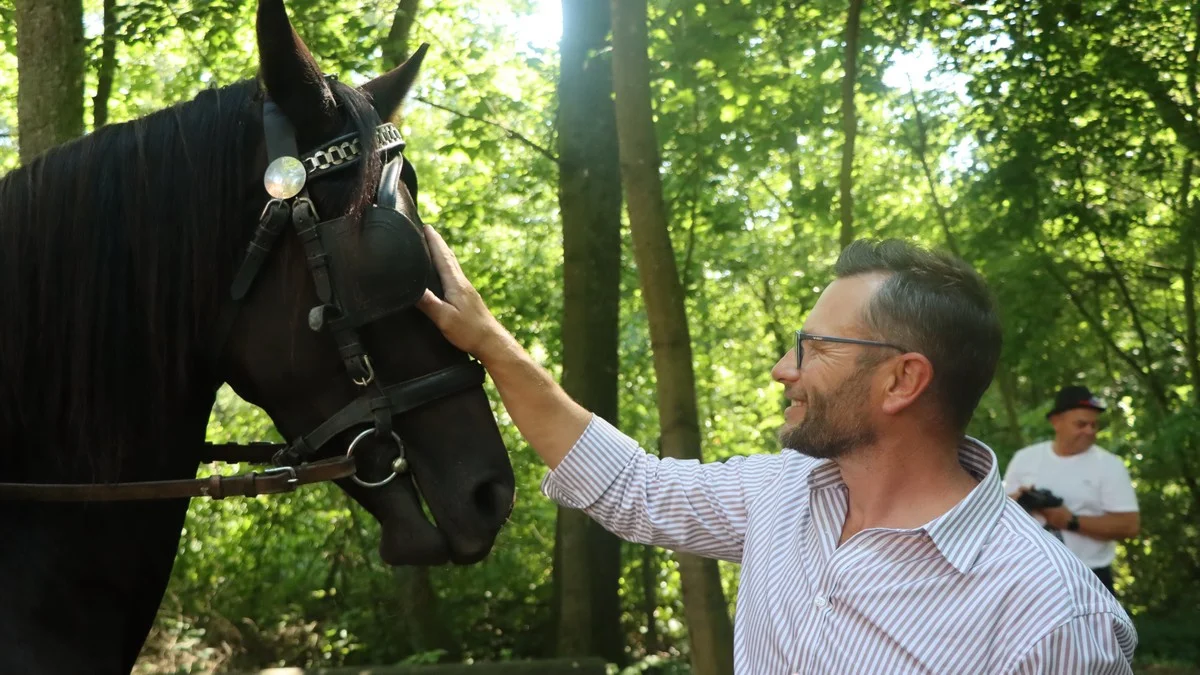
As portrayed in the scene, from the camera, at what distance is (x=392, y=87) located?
2.67 m

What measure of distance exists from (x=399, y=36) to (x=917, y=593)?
26.4 ft

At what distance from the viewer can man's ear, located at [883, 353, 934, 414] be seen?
2.12m

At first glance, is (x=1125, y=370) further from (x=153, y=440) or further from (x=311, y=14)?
(x=153, y=440)

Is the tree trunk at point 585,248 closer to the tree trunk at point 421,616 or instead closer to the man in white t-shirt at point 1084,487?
the tree trunk at point 421,616

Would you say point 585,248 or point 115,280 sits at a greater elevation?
point 585,248

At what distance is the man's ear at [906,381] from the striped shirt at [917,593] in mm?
198

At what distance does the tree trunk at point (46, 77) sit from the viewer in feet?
14.9

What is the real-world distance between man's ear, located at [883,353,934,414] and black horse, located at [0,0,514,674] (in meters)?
0.76

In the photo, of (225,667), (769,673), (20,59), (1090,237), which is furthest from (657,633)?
(769,673)

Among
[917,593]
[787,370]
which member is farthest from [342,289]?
[917,593]

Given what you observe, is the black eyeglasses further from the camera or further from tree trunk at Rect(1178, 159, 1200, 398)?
tree trunk at Rect(1178, 159, 1200, 398)

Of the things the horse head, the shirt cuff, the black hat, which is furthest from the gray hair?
the black hat

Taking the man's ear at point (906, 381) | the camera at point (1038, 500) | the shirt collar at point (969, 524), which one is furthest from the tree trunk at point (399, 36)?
the shirt collar at point (969, 524)

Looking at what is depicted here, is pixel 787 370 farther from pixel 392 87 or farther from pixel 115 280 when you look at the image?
pixel 115 280
